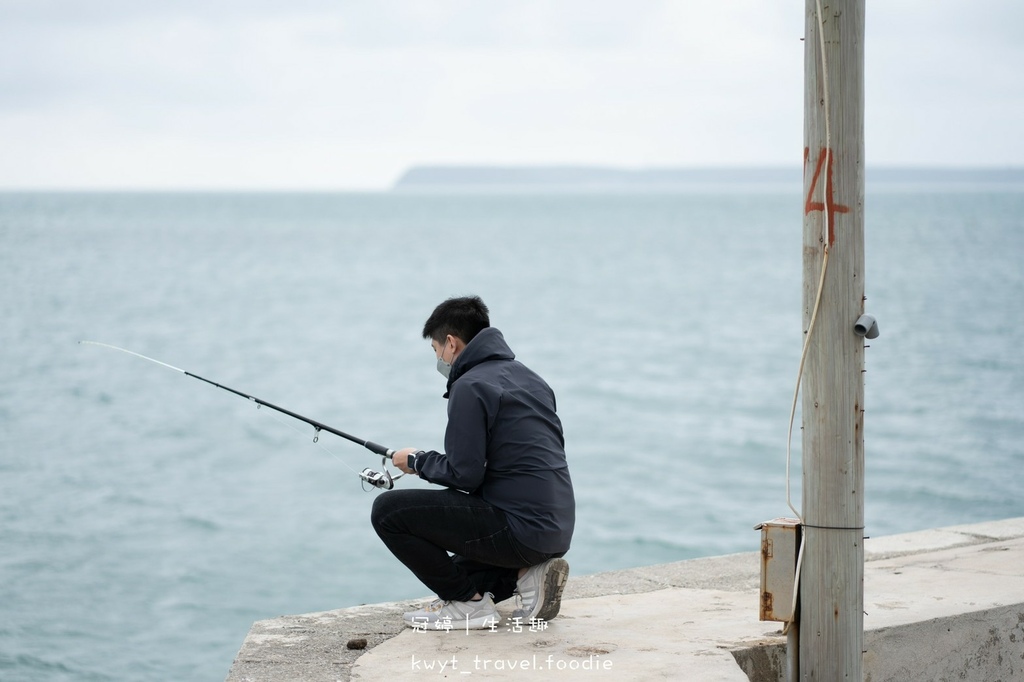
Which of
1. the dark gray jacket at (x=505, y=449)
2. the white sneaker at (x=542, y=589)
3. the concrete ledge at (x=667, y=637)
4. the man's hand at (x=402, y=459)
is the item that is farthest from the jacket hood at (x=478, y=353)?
the concrete ledge at (x=667, y=637)

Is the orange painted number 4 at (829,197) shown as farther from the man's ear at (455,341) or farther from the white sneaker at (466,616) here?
the white sneaker at (466,616)

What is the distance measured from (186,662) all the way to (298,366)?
57.5 feet

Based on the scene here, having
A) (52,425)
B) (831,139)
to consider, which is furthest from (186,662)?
(52,425)

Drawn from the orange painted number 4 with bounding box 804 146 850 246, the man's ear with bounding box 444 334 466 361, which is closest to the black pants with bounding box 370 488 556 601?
the man's ear with bounding box 444 334 466 361

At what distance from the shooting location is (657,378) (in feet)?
77.5

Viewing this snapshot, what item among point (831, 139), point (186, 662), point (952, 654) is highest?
point (831, 139)

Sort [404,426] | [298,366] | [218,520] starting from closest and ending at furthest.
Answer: [218,520] < [404,426] < [298,366]

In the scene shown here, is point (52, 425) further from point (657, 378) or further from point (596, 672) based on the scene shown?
point (596, 672)

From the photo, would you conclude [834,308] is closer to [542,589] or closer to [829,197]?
[829,197]

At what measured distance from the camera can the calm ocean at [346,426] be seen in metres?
10.8

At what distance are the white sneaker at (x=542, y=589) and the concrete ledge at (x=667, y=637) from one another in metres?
0.06

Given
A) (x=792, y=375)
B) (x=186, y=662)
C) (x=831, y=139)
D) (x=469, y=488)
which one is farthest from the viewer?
(x=792, y=375)

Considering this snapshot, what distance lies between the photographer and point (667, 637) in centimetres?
402

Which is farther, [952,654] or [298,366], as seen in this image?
[298,366]
